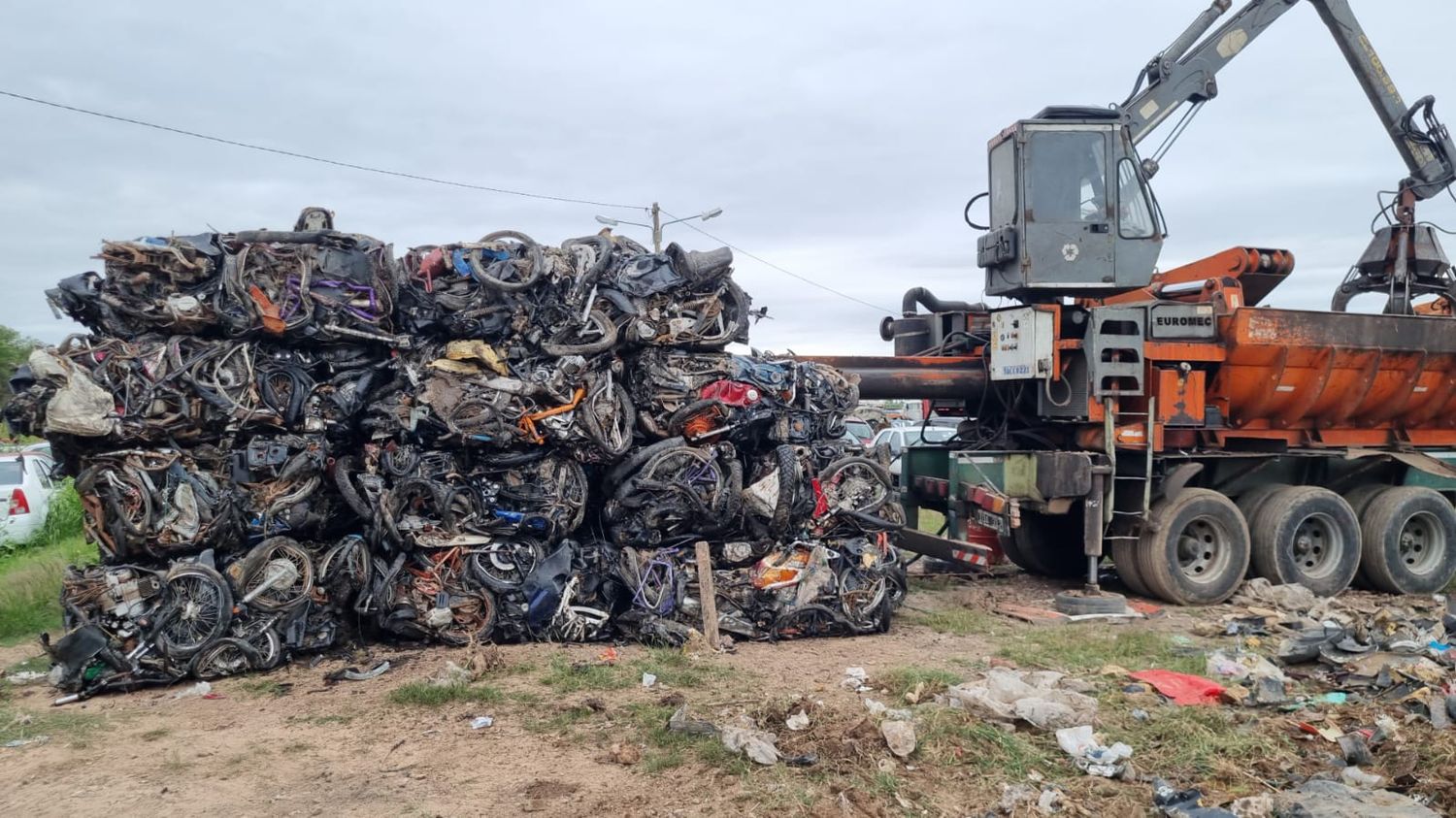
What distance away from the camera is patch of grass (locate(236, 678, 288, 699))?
6.36 m

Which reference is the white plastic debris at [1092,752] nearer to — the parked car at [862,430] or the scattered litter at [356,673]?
the scattered litter at [356,673]

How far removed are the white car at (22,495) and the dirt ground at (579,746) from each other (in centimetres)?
669

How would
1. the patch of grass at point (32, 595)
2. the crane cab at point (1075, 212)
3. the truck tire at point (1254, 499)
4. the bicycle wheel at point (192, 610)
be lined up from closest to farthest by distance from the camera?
the bicycle wheel at point (192, 610) < the patch of grass at point (32, 595) < the crane cab at point (1075, 212) < the truck tire at point (1254, 499)

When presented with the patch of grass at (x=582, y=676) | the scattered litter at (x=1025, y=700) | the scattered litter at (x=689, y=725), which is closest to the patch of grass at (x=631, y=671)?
the patch of grass at (x=582, y=676)

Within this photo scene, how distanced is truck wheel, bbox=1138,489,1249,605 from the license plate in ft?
4.33

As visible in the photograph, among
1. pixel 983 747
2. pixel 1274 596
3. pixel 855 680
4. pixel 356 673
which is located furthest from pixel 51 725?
pixel 1274 596

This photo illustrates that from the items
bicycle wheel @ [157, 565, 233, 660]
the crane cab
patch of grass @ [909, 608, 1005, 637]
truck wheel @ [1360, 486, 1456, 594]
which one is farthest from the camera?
truck wheel @ [1360, 486, 1456, 594]

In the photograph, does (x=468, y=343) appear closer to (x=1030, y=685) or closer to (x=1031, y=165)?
(x=1030, y=685)

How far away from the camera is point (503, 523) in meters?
7.24

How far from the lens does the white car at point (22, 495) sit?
12703mm

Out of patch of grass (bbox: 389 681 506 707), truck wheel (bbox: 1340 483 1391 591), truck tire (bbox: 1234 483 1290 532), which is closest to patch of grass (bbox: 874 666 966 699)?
patch of grass (bbox: 389 681 506 707)

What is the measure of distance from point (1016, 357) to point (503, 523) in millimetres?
4916

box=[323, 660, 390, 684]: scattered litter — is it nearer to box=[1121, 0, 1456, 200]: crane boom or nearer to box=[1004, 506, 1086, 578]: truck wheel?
box=[1004, 506, 1086, 578]: truck wheel

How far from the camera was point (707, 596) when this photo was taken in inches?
288
